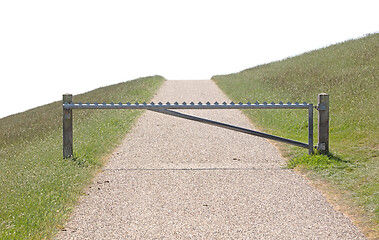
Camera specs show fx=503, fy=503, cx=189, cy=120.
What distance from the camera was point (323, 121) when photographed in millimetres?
11469

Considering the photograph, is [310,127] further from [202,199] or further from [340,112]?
[340,112]

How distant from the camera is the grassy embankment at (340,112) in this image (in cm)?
909

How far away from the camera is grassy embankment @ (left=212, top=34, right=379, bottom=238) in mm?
9094

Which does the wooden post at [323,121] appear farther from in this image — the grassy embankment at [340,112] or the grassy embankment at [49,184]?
the grassy embankment at [49,184]

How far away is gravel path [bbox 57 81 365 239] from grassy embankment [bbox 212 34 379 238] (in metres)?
0.55

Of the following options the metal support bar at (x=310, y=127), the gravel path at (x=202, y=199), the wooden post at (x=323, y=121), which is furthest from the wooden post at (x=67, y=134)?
the wooden post at (x=323, y=121)

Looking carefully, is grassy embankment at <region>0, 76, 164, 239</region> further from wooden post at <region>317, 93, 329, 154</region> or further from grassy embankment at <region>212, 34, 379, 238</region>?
wooden post at <region>317, 93, 329, 154</region>

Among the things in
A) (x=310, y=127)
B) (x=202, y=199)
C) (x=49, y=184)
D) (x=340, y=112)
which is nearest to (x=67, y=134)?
(x=49, y=184)

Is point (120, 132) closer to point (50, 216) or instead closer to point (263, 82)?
point (50, 216)

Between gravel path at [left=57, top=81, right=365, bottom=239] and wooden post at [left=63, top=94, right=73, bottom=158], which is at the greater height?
wooden post at [left=63, top=94, right=73, bottom=158]

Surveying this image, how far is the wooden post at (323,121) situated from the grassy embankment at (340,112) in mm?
328

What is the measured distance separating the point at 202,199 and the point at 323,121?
4419mm

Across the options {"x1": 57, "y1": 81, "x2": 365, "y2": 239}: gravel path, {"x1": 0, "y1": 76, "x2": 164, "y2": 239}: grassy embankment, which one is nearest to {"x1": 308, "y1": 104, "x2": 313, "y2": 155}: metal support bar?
{"x1": 57, "y1": 81, "x2": 365, "y2": 239}: gravel path

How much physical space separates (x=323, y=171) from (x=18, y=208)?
5.98 metres
